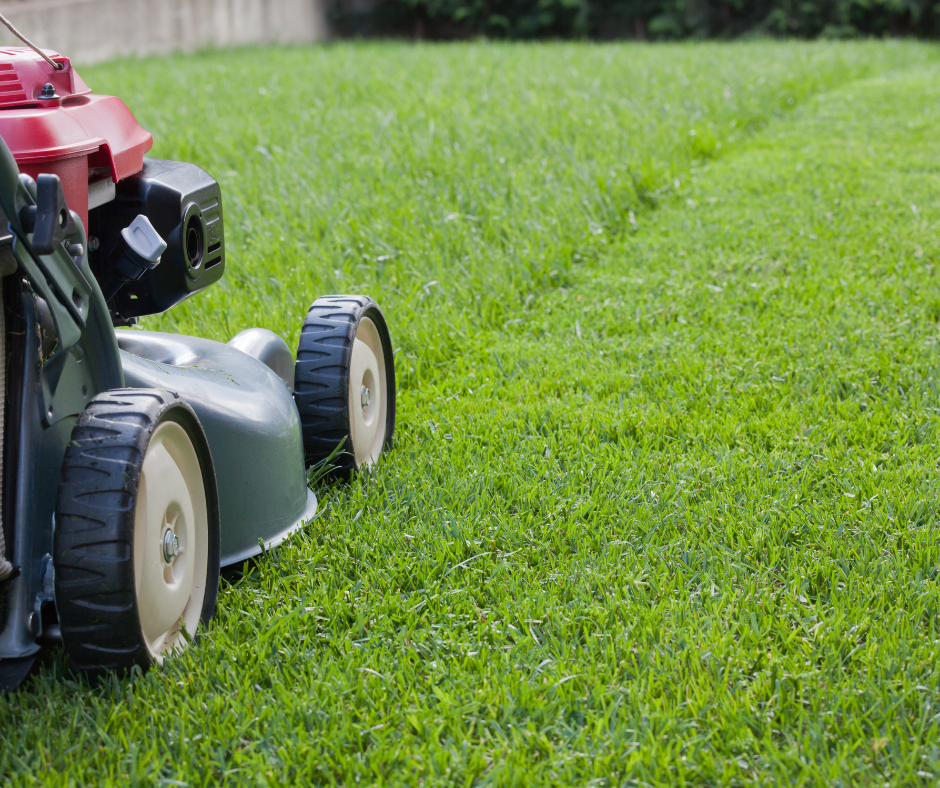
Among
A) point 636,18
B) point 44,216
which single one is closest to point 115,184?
point 44,216

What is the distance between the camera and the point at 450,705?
1.48 m

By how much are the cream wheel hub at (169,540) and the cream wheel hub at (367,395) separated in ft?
1.87

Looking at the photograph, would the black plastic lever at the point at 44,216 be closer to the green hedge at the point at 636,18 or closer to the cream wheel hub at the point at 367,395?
the cream wheel hub at the point at 367,395

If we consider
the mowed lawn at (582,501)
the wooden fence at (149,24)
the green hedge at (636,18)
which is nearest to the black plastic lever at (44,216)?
the mowed lawn at (582,501)

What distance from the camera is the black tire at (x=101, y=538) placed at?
1.34 meters

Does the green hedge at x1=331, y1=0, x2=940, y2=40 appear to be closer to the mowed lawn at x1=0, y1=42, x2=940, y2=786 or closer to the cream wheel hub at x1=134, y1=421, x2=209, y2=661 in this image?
the mowed lawn at x1=0, y1=42, x2=940, y2=786

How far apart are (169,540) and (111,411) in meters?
0.22

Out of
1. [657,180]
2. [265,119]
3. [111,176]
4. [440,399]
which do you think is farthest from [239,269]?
[265,119]

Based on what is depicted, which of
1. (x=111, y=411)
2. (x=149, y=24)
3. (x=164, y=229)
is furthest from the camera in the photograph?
(x=149, y=24)

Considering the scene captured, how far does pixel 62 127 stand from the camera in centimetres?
151

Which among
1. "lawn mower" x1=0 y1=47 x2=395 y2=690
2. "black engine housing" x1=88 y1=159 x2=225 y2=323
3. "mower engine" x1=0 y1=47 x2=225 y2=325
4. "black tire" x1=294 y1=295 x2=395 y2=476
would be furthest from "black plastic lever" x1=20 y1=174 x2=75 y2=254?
"black tire" x1=294 y1=295 x2=395 y2=476

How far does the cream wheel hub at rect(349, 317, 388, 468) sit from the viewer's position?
219 cm

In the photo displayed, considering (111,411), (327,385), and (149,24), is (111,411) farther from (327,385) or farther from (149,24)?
(149,24)

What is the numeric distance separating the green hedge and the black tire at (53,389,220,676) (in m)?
17.6
